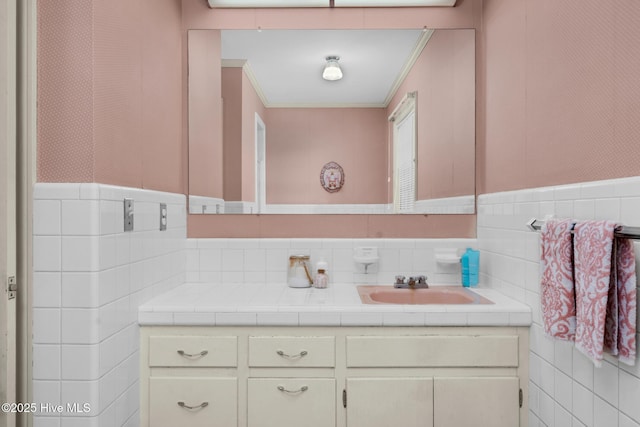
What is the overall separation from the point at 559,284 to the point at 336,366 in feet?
2.91

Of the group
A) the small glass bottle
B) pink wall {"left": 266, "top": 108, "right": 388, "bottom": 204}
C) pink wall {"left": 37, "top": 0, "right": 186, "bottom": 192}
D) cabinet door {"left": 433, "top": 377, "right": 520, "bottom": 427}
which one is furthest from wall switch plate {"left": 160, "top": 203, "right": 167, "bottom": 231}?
cabinet door {"left": 433, "top": 377, "right": 520, "bottom": 427}

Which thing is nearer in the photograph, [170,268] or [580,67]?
[580,67]

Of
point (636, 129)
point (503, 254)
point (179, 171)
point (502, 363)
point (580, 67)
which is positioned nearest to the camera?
point (636, 129)

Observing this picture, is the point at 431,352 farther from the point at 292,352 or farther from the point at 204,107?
the point at 204,107

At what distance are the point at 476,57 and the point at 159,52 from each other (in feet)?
5.57

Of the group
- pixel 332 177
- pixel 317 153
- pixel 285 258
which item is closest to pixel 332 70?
pixel 317 153

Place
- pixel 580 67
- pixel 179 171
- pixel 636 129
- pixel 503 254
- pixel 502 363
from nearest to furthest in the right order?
1. pixel 636 129
2. pixel 580 67
3. pixel 502 363
4. pixel 503 254
5. pixel 179 171

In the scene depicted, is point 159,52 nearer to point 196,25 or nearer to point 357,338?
point 196,25

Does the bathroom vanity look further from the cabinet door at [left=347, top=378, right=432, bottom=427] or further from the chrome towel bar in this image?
the chrome towel bar

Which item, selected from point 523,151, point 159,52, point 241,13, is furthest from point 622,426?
point 241,13

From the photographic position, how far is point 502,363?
1615 mm

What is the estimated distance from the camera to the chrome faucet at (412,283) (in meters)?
2.09

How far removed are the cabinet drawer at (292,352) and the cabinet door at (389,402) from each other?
0.16 meters

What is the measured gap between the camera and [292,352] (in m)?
1.61
